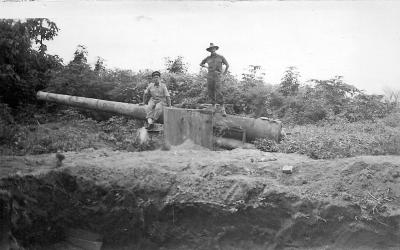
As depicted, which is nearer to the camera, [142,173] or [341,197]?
[341,197]

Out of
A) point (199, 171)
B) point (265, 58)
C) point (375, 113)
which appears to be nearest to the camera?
point (199, 171)

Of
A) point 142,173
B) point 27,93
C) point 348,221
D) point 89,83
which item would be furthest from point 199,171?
point 27,93

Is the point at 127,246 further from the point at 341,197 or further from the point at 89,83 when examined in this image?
the point at 89,83

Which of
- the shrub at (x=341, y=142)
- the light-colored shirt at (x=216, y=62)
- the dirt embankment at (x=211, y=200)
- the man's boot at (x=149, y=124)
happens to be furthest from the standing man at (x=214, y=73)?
the dirt embankment at (x=211, y=200)

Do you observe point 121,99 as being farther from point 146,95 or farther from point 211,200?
point 211,200

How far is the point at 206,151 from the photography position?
24.0ft

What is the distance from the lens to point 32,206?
21.2 ft

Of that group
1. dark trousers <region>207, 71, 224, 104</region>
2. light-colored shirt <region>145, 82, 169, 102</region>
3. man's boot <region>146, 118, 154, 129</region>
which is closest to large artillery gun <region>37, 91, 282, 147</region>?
man's boot <region>146, 118, 154, 129</region>

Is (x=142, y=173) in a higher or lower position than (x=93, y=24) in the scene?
lower

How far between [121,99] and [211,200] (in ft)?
19.4

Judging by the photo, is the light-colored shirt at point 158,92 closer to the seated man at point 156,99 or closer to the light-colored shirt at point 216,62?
the seated man at point 156,99

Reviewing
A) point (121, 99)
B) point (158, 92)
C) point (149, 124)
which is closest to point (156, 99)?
point (158, 92)

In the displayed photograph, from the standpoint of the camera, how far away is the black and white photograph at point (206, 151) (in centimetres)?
561

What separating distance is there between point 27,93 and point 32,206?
5.07 m
